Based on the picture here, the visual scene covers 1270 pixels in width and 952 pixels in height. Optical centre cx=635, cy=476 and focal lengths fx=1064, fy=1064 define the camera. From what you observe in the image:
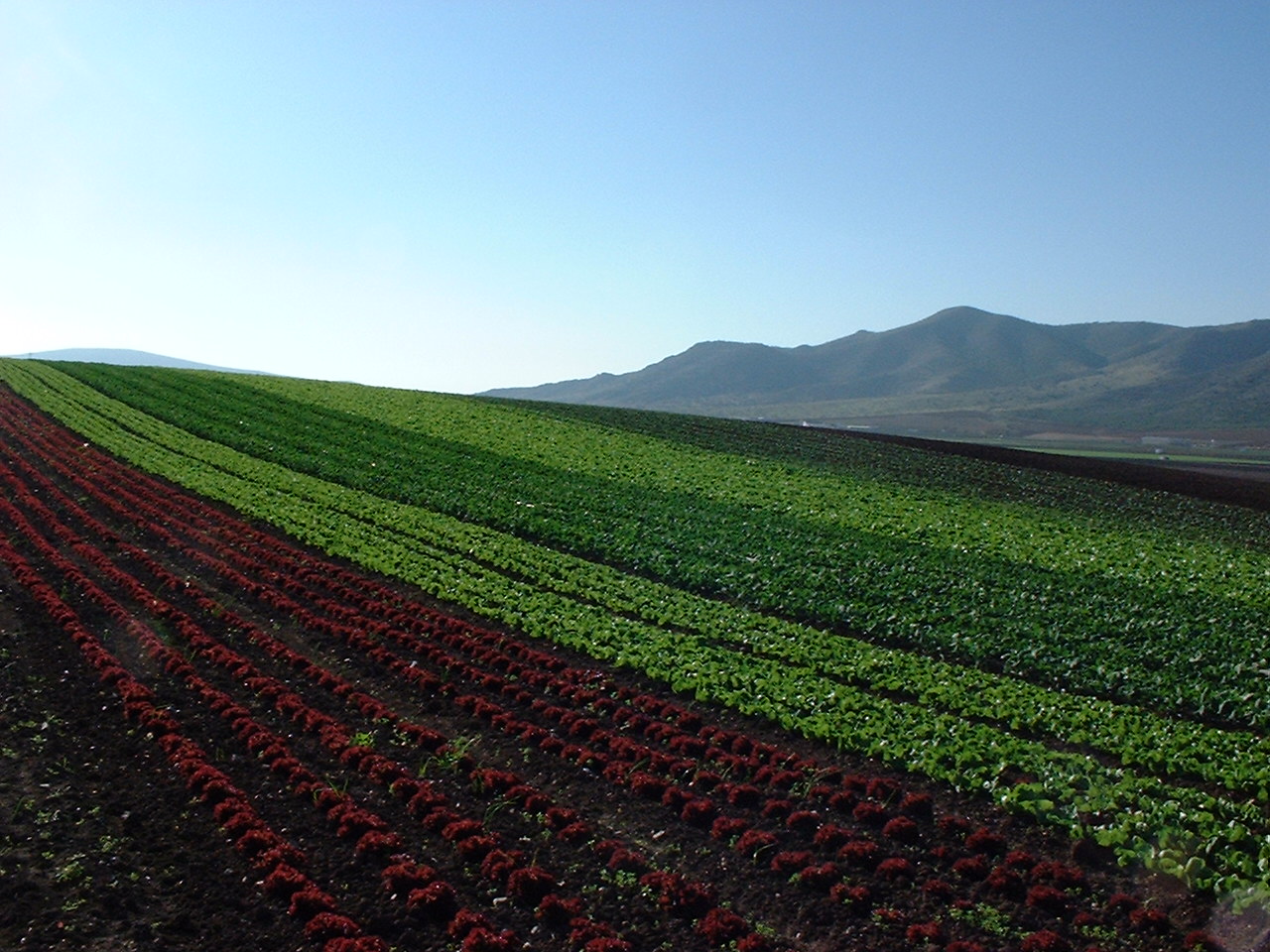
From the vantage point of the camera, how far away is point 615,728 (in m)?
12.5

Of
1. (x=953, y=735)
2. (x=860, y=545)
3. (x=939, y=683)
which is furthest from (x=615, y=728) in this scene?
(x=860, y=545)

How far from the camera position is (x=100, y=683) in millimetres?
13430

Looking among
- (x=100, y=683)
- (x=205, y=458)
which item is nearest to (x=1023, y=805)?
(x=100, y=683)

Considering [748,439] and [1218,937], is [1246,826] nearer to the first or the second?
[1218,937]

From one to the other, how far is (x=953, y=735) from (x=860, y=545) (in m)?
11.7

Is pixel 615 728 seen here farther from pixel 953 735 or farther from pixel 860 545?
pixel 860 545

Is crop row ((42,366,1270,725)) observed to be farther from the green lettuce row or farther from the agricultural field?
the green lettuce row

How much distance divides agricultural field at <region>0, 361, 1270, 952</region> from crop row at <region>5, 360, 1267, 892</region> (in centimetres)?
6

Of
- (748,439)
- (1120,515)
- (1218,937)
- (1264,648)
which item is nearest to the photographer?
(1218,937)

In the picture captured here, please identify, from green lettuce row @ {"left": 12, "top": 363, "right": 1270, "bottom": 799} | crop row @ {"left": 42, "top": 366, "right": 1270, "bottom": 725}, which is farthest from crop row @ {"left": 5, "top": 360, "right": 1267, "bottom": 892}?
crop row @ {"left": 42, "top": 366, "right": 1270, "bottom": 725}

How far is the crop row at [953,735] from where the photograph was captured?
9.41 metres

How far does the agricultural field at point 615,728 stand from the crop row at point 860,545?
0.44 feet

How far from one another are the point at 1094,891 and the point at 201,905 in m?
7.22

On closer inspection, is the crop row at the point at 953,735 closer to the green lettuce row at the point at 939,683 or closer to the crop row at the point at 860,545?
the green lettuce row at the point at 939,683
